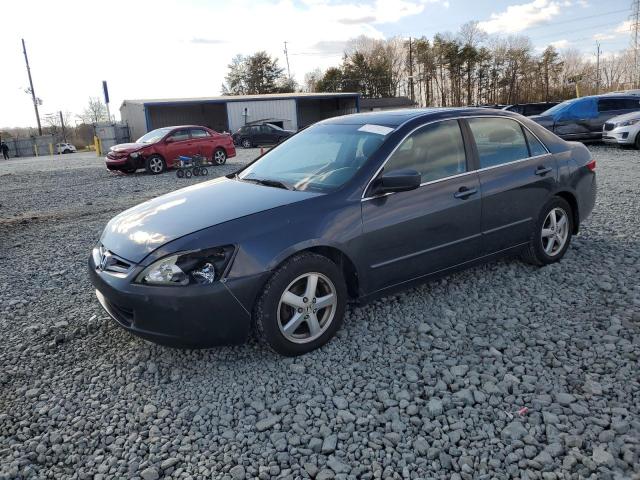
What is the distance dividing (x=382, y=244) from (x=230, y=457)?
5.90 feet

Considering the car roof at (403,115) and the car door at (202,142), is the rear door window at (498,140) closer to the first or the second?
the car roof at (403,115)

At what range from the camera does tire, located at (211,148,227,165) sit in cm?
1820

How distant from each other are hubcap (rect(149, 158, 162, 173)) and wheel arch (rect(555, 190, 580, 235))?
13962 mm

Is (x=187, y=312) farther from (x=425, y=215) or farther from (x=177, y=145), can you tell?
(x=177, y=145)

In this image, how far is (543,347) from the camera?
3.48m

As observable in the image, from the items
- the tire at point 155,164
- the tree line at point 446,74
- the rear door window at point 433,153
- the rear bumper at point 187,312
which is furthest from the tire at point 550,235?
the tree line at point 446,74

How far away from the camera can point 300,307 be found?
11.2 feet

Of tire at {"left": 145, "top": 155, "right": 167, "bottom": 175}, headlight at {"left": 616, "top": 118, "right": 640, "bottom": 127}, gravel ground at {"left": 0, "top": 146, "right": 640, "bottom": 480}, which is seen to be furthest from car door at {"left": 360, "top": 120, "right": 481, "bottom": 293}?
tire at {"left": 145, "top": 155, "right": 167, "bottom": 175}

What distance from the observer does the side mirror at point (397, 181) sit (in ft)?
11.7

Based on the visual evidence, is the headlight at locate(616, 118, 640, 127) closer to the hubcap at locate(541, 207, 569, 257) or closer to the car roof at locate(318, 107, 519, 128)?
the hubcap at locate(541, 207, 569, 257)

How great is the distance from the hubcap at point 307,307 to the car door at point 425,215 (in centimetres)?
36

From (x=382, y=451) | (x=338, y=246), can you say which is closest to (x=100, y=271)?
(x=338, y=246)

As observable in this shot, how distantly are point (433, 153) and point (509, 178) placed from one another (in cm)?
85

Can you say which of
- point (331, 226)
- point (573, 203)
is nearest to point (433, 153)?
point (331, 226)
